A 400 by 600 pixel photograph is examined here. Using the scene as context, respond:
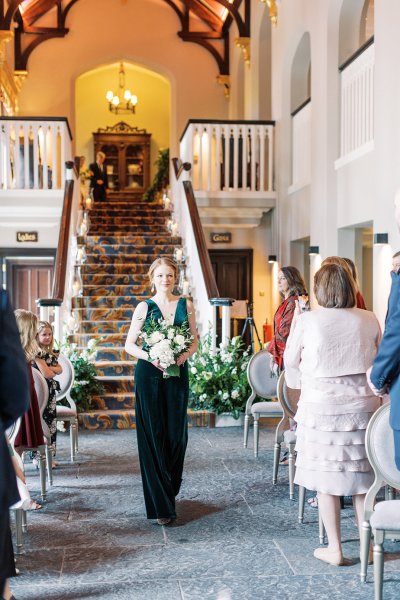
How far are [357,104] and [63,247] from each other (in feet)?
12.9

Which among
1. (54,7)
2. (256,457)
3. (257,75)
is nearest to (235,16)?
(257,75)

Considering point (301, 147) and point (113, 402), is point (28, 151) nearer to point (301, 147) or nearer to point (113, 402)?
point (301, 147)

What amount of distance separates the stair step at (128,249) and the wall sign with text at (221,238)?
1694mm

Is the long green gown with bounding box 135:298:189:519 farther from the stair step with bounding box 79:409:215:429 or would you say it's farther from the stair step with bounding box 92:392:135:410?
the stair step with bounding box 92:392:135:410

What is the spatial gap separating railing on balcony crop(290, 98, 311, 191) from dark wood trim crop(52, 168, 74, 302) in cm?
327

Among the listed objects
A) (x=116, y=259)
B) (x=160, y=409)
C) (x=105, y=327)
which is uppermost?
(x=116, y=259)

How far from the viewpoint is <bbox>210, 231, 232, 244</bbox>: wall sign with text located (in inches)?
526

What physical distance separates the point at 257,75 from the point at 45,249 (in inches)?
196

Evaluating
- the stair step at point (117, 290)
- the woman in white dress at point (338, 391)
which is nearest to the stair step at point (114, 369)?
the stair step at point (117, 290)

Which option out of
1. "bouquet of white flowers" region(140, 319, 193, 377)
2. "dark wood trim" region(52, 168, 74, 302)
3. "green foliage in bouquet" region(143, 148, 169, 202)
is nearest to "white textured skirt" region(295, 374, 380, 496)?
"bouquet of white flowers" region(140, 319, 193, 377)

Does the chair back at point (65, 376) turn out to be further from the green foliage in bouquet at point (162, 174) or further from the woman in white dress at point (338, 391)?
the green foliage in bouquet at point (162, 174)

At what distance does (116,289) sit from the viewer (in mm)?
10859

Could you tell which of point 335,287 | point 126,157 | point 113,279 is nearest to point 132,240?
point 113,279

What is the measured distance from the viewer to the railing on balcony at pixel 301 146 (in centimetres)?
1075
